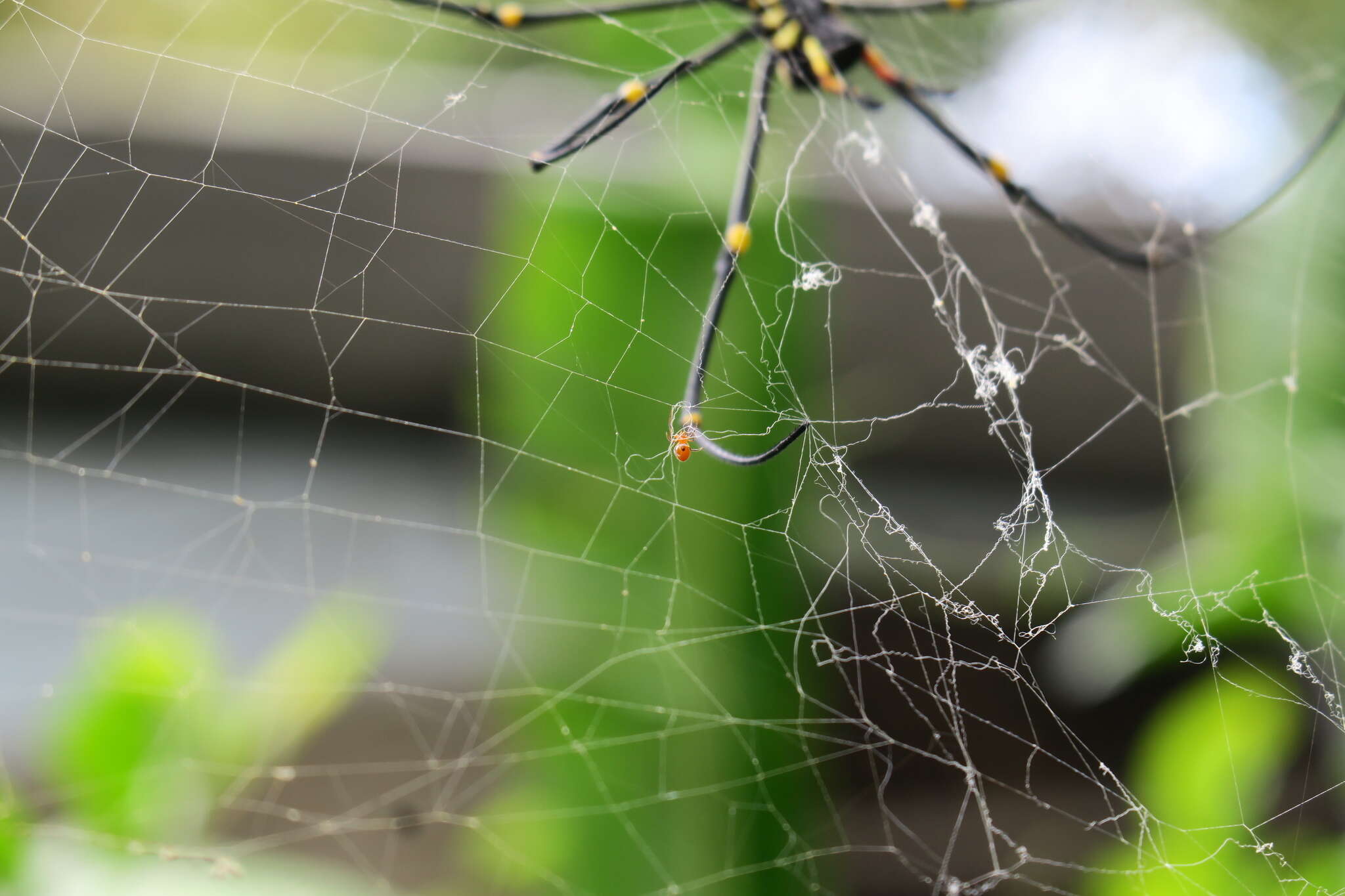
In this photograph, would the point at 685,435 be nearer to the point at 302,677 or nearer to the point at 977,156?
the point at 977,156

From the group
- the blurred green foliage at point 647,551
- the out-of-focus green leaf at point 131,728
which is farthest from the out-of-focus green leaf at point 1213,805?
the out-of-focus green leaf at point 131,728

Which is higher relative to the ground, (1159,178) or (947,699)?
(1159,178)

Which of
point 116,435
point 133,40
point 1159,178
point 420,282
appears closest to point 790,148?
point 1159,178

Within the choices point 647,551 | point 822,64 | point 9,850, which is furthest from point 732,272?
point 9,850

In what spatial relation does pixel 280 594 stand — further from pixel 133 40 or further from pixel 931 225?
pixel 931 225

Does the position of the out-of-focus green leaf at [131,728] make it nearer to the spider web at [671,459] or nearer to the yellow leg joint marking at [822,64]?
the spider web at [671,459]

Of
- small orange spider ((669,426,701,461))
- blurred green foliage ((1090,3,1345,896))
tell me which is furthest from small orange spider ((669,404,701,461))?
blurred green foliage ((1090,3,1345,896))

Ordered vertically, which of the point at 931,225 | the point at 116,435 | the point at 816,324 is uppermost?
the point at 931,225
